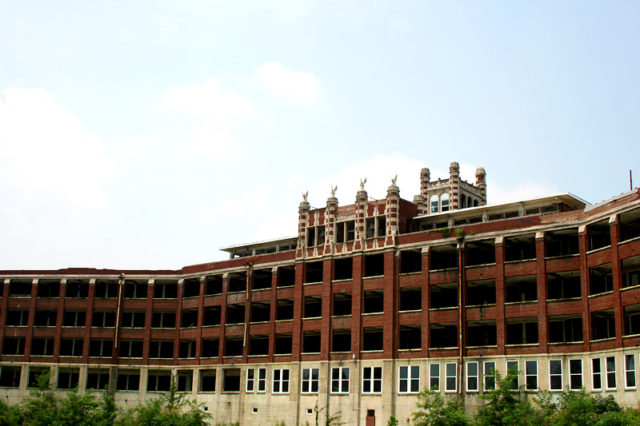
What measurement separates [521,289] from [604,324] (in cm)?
798

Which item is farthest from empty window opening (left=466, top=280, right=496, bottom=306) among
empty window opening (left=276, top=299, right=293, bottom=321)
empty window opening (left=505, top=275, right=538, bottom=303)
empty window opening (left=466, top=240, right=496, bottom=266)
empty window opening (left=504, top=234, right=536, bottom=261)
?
empty window opening (left=276, top=299, right=293, bottom=321)

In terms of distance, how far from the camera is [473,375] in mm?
69562

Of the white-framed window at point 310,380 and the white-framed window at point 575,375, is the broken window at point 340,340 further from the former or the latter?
the white-framed window at point 575,375

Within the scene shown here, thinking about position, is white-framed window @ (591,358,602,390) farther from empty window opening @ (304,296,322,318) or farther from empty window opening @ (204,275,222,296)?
empty window opening @ (204,275,222,296)

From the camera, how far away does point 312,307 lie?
84.9 m

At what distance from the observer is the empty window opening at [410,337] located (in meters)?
75.9

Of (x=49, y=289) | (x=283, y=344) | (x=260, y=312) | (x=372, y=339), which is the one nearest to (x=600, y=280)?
(x=372, y=339)

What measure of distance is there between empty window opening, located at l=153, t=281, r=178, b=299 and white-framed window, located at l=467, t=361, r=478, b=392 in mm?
39859

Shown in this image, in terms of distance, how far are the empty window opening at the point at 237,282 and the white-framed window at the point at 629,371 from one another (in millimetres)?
44069

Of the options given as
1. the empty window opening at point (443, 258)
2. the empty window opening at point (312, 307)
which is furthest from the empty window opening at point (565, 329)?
the empty window opening at point (312, 307)

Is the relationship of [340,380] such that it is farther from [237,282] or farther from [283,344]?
[237,282]

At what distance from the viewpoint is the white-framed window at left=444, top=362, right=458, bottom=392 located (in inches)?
2771

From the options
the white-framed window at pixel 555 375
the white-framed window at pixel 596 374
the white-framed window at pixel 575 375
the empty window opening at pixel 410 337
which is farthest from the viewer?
the empty window opening at pixel 410 337

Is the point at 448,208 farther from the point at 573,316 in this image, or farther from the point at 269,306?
the point at 573,316
